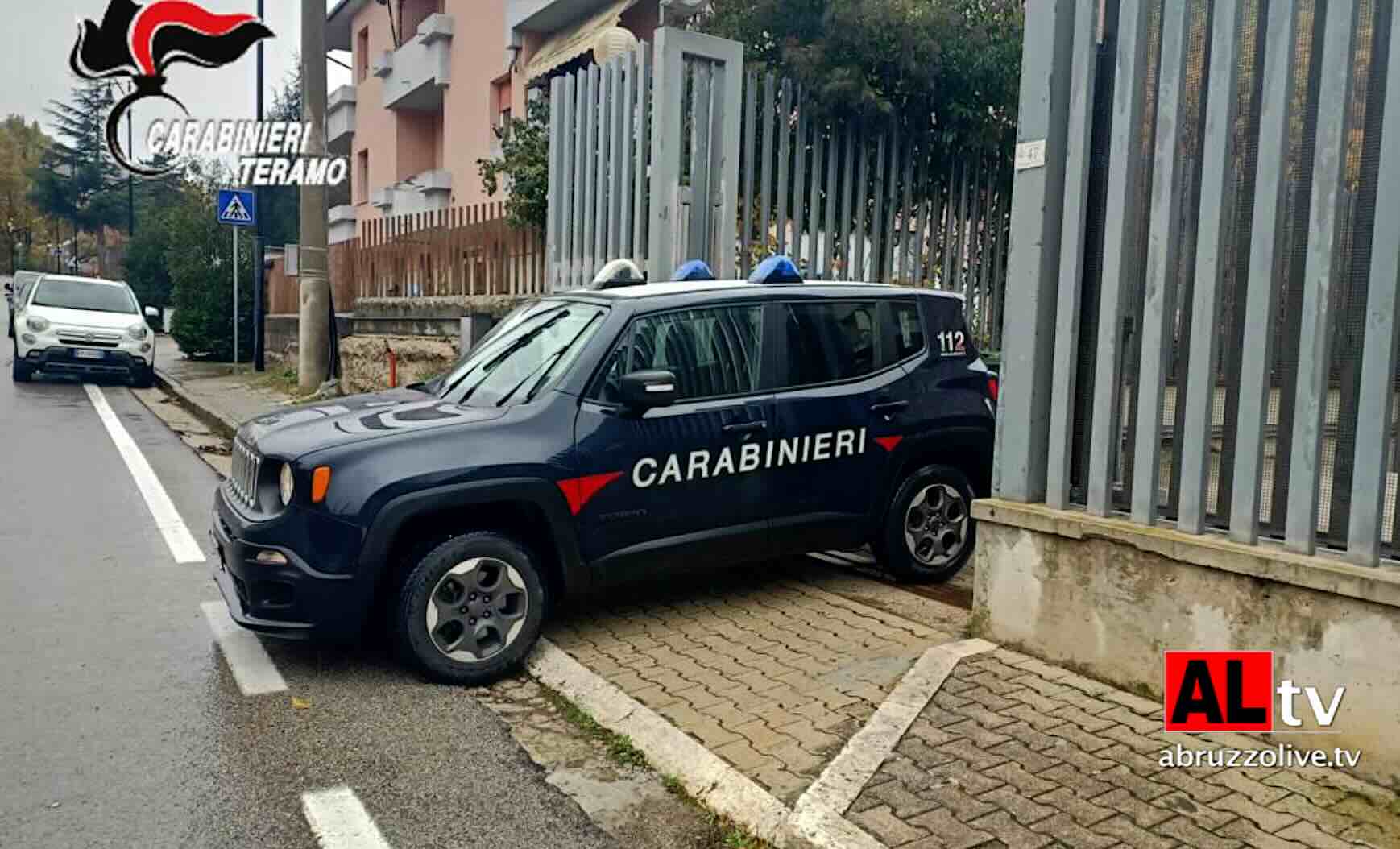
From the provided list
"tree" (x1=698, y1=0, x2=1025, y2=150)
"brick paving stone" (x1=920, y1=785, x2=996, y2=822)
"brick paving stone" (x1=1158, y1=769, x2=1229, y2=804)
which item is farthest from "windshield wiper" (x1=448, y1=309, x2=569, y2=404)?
"tree" (x1=698, y1=0, x2=1025, y2=150)

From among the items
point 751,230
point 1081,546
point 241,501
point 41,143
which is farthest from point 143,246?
point 41,143

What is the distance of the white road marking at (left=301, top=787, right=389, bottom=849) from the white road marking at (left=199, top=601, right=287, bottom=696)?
3.52ft

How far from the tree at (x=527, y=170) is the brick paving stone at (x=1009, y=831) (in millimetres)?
7676

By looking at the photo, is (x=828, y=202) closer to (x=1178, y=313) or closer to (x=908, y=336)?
(x=908, y=336)

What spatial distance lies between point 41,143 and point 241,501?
97.6 meters

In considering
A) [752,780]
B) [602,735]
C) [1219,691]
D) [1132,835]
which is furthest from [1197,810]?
[602,735]

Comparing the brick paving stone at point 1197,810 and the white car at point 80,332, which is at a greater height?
the white car at point 80,332

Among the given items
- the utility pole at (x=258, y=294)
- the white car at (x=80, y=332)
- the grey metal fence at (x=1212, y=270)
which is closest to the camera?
the grey metal fence at (x=1212, y=270)

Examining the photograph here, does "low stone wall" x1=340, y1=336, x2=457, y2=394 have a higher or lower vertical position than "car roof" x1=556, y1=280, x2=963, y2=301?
lower

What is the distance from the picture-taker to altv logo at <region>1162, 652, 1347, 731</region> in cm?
368

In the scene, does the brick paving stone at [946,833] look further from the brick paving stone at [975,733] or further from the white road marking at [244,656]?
the white road marking at [244,656]

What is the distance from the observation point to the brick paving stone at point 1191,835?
309 cm

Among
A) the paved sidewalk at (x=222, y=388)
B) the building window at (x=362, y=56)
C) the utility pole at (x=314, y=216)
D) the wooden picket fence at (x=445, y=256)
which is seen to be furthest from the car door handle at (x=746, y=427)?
the building window at (x=362, y=56)

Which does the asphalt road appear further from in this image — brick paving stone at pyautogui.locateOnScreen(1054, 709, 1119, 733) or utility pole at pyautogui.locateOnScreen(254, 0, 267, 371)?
utility pole at pyautogui.locateOnScreen(254, 0, 267, 371)
